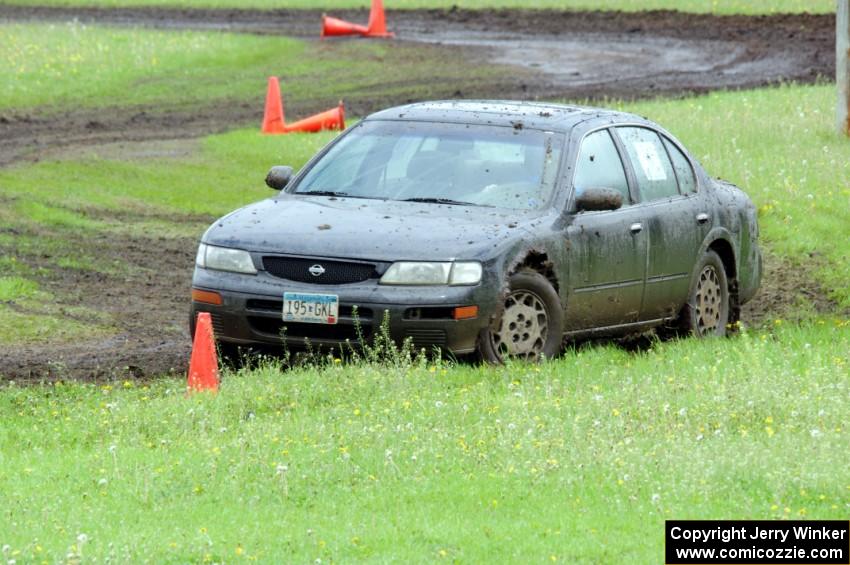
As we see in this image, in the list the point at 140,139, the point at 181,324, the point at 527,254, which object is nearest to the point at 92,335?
the point at 181,324

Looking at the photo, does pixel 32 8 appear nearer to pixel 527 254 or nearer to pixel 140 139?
pixel 140 139

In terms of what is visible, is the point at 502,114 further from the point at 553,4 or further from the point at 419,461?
the point at 553,4

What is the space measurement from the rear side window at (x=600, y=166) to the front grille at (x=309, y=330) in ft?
6.59

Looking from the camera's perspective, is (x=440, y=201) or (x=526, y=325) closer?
(x=526, y=325)

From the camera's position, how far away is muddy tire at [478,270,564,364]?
408 inches

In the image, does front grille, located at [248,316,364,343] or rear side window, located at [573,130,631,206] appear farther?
rear side window, located at [573,130,631,206]

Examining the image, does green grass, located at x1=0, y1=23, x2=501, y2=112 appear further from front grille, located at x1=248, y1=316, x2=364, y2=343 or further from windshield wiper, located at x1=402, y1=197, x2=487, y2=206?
front grille, located at x1=248, y1=316, x2=364, y2=343

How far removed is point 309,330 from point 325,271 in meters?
0.35

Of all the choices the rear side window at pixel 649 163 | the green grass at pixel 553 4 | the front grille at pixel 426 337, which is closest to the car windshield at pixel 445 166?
the rear side window at pixel 649 163

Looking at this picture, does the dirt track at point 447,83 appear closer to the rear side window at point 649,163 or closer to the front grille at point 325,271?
the front grille at point 325,271

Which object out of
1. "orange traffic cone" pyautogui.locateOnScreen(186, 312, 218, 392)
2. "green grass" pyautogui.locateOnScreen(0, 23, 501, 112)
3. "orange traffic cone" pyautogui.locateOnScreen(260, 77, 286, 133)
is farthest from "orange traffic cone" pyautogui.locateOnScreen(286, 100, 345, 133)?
"orange traffic cone" pyautogui.locateOnScreen(186, 312, 218, 392)

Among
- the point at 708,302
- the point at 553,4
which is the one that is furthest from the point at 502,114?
the point at 553,4

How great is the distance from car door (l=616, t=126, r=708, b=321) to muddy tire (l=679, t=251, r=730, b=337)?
0.36 ft

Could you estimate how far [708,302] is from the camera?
41.1 feet
